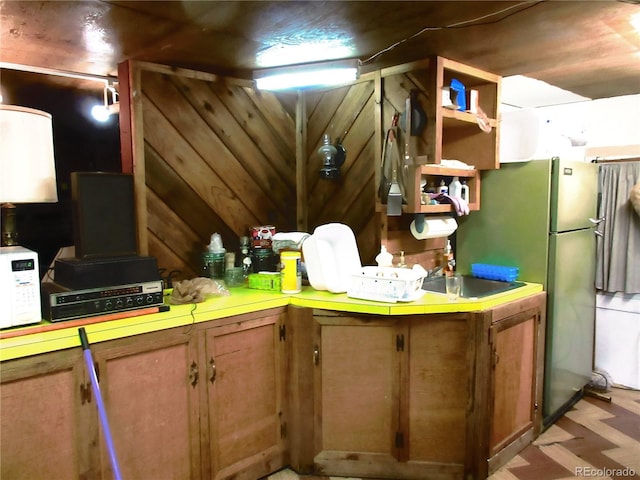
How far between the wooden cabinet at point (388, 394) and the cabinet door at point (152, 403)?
0.58 m

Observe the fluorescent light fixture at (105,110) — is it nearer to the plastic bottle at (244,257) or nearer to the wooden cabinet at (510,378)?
the plastic bottle at (244,257)

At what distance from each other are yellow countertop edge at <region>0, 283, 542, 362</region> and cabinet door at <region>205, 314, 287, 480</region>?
9cm

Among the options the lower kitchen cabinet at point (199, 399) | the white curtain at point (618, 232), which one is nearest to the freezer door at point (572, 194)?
the white curtain at point (618, 232)

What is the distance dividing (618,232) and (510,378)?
161 cm

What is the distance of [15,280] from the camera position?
1669mm

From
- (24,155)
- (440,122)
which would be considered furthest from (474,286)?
(24,155)

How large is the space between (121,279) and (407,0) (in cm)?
159

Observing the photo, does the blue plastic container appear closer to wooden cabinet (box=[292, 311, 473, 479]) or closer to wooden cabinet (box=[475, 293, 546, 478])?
wooden cabinet (box=[475, 293, 546, 478])

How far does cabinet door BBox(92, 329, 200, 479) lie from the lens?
1798mm

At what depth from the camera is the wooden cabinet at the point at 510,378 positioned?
223 cm

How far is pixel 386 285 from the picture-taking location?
2.16 meters

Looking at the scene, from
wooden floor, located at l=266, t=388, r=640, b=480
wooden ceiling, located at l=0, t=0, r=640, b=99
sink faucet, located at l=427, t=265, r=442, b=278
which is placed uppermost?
wooden ceiling, located at l=0, t=0, r=640, b=99

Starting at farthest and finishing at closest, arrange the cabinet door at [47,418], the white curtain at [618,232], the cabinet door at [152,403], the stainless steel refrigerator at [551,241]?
the white curtain at [618,232] → the stainless steel refrigerator at [551,241] → the cabinet door at [152,403] → the cabinet door at [47,418]

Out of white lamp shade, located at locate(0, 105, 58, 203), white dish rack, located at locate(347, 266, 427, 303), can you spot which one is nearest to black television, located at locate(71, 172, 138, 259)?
white lamp shade, located at locate(0, 105, 58, 203)
